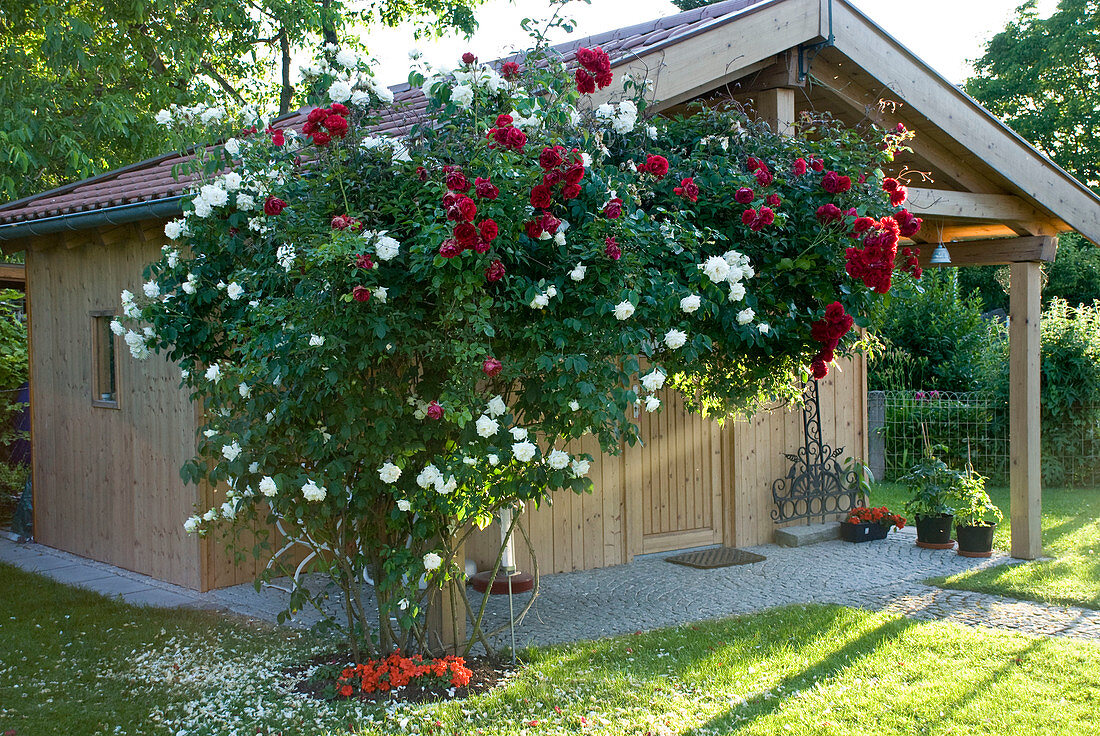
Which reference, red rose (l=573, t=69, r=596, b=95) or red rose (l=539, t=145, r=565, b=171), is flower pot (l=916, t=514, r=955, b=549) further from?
red rose (l=539, t=145, r=565, b=171)

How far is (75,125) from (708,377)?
8665 millimetres

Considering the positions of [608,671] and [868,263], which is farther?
[608,671]

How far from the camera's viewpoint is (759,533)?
8859 mm

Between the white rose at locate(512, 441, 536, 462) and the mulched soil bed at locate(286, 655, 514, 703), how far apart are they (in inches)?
57.2

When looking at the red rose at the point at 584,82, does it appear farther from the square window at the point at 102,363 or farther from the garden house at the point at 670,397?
the square window at the point at 102,363

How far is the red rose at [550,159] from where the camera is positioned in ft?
13.7

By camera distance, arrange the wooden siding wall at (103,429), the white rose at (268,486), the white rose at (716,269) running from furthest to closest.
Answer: the wooden siding wall at (103,429)
the white rose at (716,269)
the white rose at (268,486)

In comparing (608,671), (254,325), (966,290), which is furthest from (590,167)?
(966,290)

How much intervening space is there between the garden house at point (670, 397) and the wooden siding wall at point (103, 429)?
0.02 m

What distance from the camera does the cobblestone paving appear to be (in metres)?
6.21

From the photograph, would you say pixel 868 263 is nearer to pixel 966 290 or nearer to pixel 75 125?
pixel 75 125

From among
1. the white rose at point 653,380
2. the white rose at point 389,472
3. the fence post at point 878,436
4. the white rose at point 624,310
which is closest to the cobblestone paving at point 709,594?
the white rose at point 389,472

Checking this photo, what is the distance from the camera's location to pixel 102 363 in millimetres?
8328

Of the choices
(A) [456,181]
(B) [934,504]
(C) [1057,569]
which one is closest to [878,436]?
(B) [934,504]
